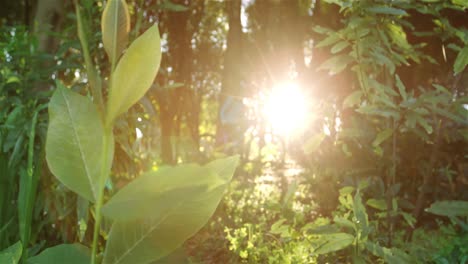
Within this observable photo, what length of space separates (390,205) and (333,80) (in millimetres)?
1566

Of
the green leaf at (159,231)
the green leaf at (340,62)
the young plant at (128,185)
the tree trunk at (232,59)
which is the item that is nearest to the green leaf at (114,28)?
the young plant at (128,185)

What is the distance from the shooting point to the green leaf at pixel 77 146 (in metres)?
0.75

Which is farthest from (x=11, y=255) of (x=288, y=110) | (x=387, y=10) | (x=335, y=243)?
(x=288, y=110)

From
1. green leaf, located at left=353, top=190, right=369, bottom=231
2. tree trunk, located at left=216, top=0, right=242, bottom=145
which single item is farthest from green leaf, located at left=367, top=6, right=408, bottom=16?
tree trunk, located at left=216, top=0, right=242, bottom=145

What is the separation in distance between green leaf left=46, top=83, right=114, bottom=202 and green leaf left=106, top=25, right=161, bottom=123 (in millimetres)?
72

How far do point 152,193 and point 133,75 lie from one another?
0.16 meters

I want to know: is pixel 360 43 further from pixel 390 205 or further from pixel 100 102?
pixel 100 102

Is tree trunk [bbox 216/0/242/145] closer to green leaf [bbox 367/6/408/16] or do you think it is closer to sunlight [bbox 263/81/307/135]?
sunlight [bbox 263/81/307/135]

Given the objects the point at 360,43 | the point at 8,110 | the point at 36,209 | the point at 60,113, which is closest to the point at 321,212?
the point at 360,43

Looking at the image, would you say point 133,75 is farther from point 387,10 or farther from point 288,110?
point 288,110

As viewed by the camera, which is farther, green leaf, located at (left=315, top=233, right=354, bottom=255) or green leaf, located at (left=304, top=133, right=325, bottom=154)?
green leaf, located at (left=304, top=133, right=325, bottom=154)

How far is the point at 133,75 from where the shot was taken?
2.26 ft

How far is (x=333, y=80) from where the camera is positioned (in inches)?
161

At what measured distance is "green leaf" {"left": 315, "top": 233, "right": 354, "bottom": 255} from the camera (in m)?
1.86
